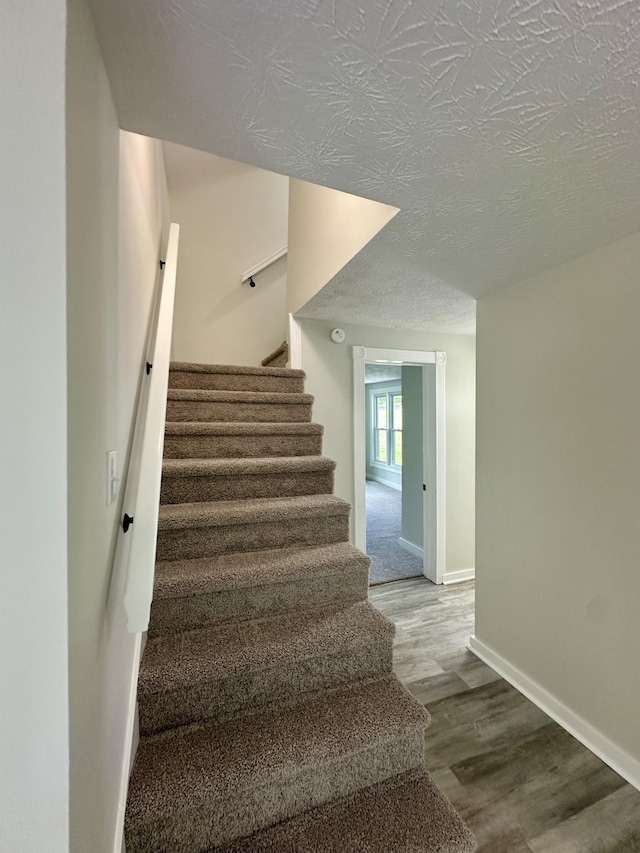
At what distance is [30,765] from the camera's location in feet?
1.73

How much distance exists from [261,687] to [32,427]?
3.58 ft

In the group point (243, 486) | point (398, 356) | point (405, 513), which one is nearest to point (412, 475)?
point (405, 513)

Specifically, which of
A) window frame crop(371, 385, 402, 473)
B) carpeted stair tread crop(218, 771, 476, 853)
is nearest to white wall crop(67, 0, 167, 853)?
carpeted stair tread crop(218, 771, 476, 853)

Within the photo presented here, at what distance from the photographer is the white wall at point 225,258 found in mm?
3262

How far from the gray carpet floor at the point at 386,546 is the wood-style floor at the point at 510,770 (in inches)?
45.6

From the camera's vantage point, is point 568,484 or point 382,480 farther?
point 382,480

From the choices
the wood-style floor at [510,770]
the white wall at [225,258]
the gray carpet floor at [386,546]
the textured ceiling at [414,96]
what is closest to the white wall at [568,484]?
the wood-style floor at [510,770]

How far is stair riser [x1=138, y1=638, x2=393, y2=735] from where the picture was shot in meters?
1.07

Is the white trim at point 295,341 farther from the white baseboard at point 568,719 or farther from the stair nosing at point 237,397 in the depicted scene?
the white baseboard at point 568,719

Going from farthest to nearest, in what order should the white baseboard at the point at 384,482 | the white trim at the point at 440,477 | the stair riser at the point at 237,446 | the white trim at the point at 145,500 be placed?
the white baseboard at the point at 384,482 < the white trim at the point at 440,477 < the stair riser at the point at 237,446 < the white trim at the point at 145,500

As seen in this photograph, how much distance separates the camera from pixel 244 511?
1561mm

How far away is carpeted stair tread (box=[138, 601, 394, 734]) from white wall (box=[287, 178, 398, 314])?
5.06 ft

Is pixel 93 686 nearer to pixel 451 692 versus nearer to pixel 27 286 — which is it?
pixel 27 286

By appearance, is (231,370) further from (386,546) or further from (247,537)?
(386,546)
